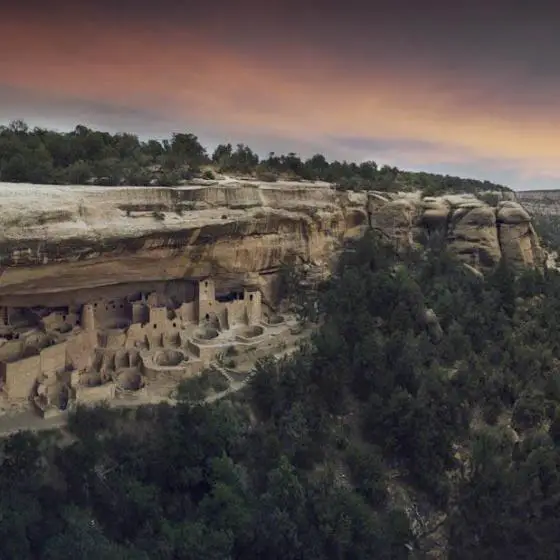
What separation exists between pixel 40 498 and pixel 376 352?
9417 millimetres

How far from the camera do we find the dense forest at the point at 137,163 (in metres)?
15.1

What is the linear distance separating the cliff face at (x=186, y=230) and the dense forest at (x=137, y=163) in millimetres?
1309

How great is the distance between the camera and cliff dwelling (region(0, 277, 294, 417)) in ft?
44.5

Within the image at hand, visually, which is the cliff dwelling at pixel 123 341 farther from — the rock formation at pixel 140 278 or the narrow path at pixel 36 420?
the narrow path at pixel 36 420

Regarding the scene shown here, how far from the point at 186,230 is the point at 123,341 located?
3278 mm

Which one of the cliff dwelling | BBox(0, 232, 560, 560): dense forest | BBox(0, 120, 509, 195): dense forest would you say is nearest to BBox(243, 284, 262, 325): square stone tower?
the cliff dwelling

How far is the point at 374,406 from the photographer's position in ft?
52.5

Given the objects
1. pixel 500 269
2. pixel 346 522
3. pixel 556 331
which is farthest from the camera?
pixel 500 269

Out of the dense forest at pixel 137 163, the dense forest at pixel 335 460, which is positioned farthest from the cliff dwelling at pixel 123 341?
the dense forest at pixel 137 163

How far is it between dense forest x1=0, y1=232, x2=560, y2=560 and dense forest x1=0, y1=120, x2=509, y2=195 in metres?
5.49

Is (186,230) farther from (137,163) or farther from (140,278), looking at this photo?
(137,163)

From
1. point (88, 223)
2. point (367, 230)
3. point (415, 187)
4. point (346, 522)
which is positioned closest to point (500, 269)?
point (367, 230)

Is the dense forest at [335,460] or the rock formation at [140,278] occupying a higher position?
the rock formation at [140,278]

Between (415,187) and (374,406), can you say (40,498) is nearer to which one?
(374,406)
